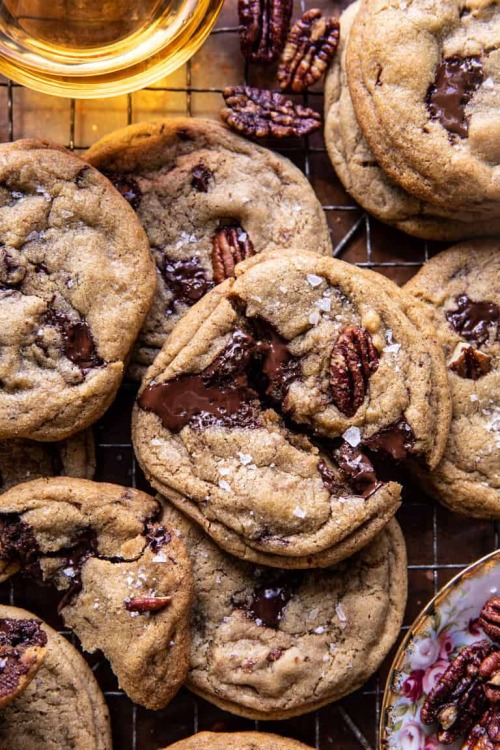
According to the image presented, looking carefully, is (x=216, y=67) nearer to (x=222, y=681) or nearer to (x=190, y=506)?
(x=190, y=506)

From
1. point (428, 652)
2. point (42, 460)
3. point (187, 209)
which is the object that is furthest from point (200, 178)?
point (428, 652)

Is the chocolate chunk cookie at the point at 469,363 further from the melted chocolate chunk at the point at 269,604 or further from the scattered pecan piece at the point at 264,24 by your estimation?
the scattered pecan piece at the point at 264,24

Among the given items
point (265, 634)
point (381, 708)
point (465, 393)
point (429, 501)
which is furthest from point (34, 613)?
point (465, 393)

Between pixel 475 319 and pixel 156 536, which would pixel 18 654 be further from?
pixel 475 319

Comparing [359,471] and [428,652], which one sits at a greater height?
[359,471]

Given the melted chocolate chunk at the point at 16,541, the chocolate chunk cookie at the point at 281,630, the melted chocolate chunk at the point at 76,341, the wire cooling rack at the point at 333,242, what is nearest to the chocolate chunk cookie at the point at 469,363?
the wire cooling rack at the point at 333,242
